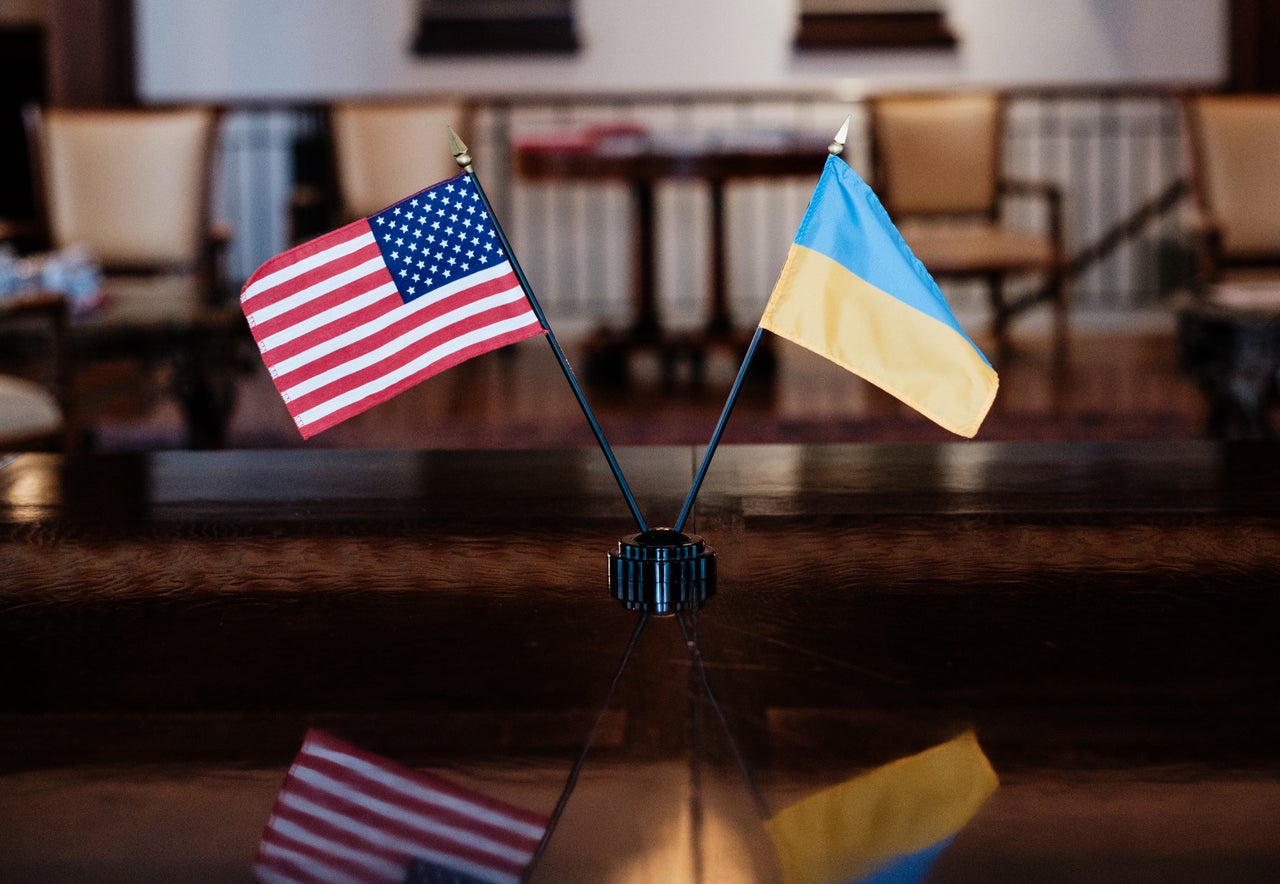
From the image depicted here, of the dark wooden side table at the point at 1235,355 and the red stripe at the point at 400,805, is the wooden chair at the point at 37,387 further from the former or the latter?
the dark wooden side table at the point at 1235,355

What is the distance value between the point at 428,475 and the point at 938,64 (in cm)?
634

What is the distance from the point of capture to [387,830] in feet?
2.45

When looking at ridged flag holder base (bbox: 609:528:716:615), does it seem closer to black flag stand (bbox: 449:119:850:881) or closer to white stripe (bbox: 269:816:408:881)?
black flag stand (bbox: 449:119:850:881)

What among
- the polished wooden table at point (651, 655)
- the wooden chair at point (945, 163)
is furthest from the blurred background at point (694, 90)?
the polished wooden table at point (651, 655)

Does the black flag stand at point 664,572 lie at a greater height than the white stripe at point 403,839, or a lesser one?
greater

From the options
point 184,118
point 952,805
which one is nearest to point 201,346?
point 184,118

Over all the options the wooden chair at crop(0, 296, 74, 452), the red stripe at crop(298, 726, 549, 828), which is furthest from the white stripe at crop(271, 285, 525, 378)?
the wooden chair at crop(0, 296, 74, 452)

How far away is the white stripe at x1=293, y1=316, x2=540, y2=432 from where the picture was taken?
1.28 m

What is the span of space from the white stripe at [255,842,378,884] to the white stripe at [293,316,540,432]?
61 centimetres

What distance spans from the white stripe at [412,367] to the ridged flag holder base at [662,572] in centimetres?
21

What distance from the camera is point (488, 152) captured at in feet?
25.0

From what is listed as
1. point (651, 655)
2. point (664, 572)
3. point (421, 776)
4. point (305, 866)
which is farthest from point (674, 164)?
point (305, 866)

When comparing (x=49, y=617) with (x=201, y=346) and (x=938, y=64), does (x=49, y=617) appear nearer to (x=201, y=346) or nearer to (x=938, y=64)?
(x=201, y=346)

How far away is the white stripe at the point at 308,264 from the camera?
4.29 ft
